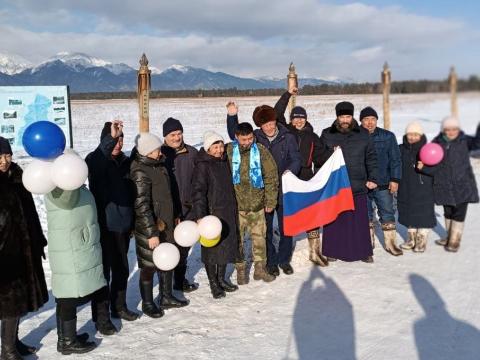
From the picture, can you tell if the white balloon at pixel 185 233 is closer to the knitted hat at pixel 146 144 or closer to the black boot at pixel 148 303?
the black boot at pixel 148 303

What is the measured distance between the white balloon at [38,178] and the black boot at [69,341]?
120 centimetres

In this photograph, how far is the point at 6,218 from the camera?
11.4 feet

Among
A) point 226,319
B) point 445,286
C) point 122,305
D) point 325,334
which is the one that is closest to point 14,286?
point 122,305

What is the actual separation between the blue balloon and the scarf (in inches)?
78.2

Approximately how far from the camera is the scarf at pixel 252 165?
492 cm

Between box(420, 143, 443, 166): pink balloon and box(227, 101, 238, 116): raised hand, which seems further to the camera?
box(227, 101, 238, 116): raised hand

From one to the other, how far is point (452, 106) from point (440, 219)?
7110 millimetres

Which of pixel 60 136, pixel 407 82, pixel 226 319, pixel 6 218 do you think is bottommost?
pixel 226 319

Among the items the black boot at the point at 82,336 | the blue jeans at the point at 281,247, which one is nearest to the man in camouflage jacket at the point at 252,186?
the blue jeans at the point at 281,247

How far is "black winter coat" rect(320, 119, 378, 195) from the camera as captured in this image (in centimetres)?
543

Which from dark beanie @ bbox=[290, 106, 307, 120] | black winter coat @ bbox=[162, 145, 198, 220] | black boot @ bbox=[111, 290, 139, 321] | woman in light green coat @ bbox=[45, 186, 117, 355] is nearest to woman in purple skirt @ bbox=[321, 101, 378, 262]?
dark beanie @ bbox=[290, 106, 307, 120]

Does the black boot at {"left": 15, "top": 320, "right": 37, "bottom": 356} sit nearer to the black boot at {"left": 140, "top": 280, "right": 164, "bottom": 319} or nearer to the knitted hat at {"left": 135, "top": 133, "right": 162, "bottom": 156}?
the black boot at {"left": 140, "top": 280, "right": 164, "bottom": 319}

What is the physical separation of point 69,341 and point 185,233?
1.41 meters

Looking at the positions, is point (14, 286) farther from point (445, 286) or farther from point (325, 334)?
point (445, 286)
